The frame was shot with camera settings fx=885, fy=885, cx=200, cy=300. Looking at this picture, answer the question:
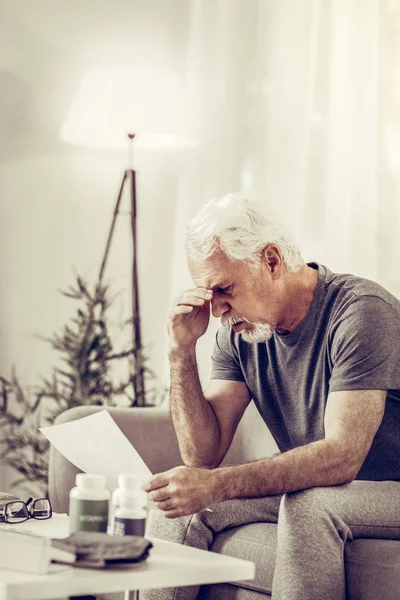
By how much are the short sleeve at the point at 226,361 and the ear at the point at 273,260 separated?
0.24 meters

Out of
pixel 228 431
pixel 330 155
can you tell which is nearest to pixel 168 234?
pixel 330 155

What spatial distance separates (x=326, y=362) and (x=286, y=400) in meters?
0.16

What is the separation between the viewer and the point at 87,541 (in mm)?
1096

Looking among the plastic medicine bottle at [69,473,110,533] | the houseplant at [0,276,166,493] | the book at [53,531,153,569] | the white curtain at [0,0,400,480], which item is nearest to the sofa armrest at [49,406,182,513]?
the houseplant at [0,276,166,493]

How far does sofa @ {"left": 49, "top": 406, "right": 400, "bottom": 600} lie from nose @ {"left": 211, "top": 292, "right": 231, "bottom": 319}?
44 cm

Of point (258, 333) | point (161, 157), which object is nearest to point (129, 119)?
point (161, 157)

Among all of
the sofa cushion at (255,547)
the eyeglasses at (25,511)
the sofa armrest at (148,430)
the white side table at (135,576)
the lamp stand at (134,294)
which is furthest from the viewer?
the lamp stand at (134,294)

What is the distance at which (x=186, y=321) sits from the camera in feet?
6.39

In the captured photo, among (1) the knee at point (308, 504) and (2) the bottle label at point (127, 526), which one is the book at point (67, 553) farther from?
(1) the knee at point (308, 504)

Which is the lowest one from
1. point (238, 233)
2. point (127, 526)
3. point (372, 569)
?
point (372, 569)

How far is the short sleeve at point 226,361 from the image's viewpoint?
2004 millimetres

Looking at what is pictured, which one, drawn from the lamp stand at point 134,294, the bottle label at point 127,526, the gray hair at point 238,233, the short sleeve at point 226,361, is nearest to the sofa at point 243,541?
the short sleeve at point 226,361

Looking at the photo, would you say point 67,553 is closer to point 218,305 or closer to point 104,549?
point 104,549

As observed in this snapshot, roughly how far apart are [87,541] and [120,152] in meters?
2.57
